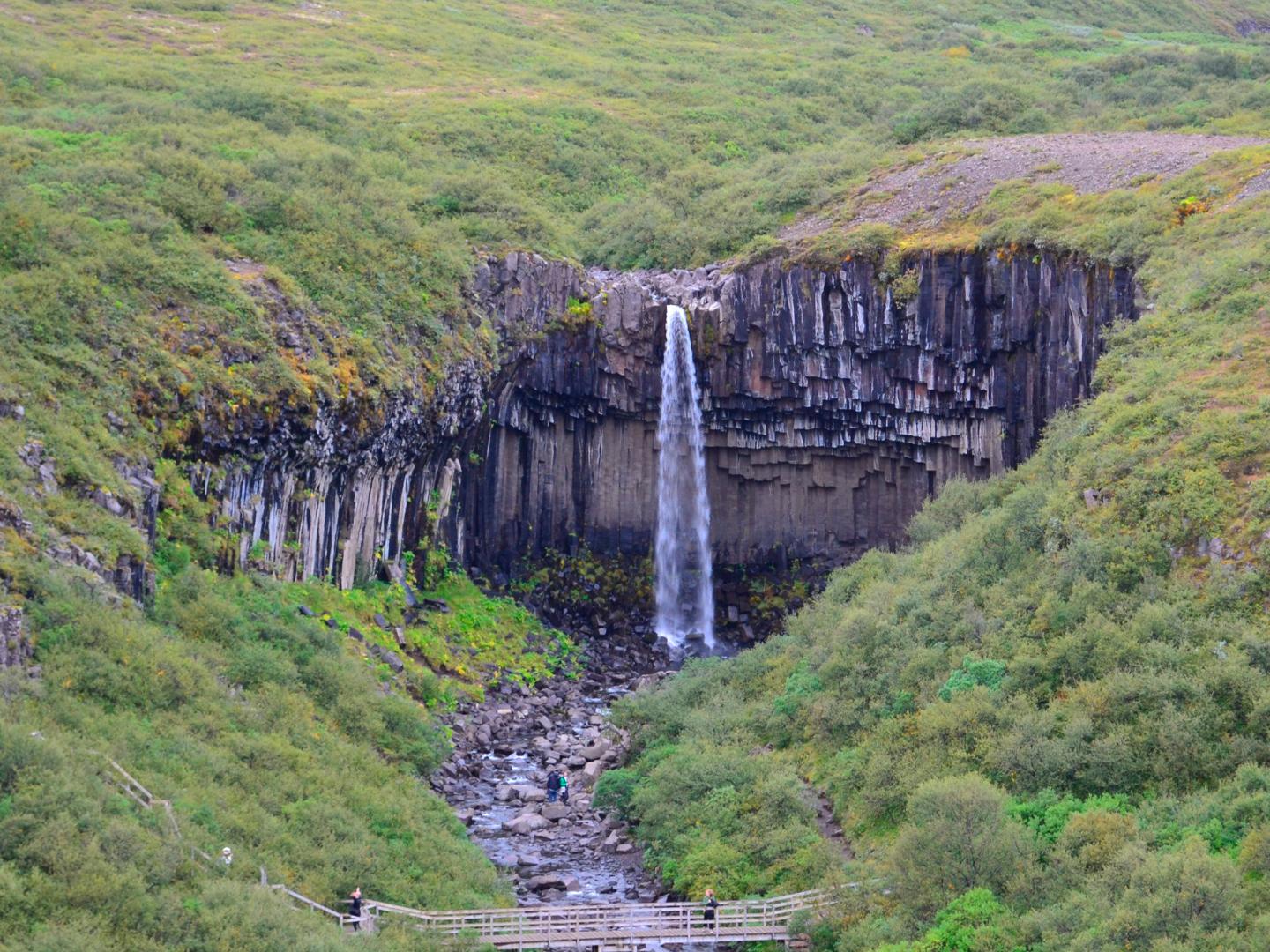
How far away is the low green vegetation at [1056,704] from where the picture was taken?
88.4ft

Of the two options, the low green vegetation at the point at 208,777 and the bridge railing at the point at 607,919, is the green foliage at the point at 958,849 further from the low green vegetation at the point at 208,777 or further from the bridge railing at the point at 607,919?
the low green vegetation at the point at 208,777

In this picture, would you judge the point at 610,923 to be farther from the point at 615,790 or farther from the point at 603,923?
the point at 615,790

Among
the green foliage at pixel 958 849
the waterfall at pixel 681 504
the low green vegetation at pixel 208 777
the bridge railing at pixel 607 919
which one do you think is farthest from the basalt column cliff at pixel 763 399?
the bridge railing at pixel 607 919

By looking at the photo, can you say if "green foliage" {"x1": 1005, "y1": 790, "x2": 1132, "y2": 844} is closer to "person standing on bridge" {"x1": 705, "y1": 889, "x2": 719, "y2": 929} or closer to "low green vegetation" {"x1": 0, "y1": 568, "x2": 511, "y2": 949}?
"person standing on bridge" {"x1": 705, "y1": 889, "x2": 719, "y2": 929}

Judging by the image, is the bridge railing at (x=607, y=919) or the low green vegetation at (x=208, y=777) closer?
the low green vegetation at (x=208, y=777)

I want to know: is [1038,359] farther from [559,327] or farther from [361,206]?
[361,206]

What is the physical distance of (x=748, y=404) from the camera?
174 feet

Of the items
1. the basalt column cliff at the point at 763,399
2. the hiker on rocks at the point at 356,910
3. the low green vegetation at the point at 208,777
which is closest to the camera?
the low green vegetation at the point at 208,777

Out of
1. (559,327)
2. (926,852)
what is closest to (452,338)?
(559,327)

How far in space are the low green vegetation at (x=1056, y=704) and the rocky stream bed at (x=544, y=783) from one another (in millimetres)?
992

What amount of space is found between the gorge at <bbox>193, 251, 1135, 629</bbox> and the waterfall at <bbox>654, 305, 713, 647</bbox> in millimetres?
382

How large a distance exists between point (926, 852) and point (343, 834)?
10533mm

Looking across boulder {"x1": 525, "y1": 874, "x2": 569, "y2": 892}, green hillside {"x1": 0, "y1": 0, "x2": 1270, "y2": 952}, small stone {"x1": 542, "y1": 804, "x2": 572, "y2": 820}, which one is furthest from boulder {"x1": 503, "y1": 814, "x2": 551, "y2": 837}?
boulder {"x1": 525, "y1": 874, "x2": 569, "y2": 892}

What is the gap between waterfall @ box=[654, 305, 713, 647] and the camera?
53.2m
